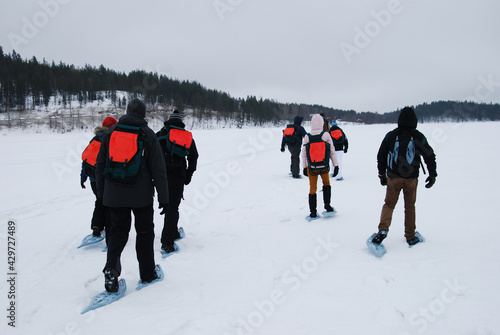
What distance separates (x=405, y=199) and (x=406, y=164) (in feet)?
1.77

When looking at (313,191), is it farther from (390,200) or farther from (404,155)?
(404,155)

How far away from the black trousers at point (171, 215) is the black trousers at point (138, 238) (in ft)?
3.11

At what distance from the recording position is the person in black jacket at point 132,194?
305 centimetres

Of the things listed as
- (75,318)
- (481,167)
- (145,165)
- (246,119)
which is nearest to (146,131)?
(145,165)

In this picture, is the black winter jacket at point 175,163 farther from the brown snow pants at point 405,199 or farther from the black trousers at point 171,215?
the brown snow pants at point 405,199

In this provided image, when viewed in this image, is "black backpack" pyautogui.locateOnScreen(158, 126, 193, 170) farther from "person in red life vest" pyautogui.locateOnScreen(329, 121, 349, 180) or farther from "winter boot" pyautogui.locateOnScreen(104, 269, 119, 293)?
"person in red life vest" pyautogui.locateOnScreen(329, 121, 349, 180)

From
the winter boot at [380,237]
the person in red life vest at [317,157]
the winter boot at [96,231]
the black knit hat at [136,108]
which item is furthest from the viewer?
the person in red life vest at [317,157]

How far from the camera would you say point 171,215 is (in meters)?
4.45

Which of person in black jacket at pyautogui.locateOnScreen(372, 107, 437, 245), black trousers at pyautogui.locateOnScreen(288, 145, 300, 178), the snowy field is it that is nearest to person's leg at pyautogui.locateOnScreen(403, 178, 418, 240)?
person in black jacket at pyautogui.locateOnScreen(372, 107, 437, 245)

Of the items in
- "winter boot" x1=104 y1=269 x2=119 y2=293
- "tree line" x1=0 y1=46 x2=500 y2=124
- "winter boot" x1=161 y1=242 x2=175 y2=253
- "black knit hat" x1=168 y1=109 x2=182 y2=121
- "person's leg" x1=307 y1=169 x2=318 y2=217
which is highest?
"tree line" x1=0 y1=46 x2=500 y2=124

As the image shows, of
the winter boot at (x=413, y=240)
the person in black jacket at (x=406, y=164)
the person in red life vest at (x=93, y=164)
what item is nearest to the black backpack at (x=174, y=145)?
the person in red life vest at (x=93, y=164)

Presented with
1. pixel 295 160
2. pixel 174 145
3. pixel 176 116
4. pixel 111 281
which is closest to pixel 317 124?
pixel 176 116

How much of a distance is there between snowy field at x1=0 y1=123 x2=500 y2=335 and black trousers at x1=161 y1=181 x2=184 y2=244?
1.03 feet

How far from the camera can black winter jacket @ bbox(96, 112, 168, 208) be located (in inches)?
120
